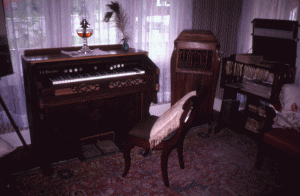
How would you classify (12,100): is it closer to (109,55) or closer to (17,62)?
(17,62)

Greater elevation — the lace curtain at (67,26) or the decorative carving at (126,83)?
the lace curtain at (67,26)

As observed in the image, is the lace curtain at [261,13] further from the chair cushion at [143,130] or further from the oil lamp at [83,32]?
the oil lamp at [83,32]

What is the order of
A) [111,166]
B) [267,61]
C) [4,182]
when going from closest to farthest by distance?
[4,182] < [111,166] < [267,61]

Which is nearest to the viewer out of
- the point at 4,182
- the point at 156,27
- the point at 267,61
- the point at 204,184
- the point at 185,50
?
the point at 4,182

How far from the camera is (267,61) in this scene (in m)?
3.20

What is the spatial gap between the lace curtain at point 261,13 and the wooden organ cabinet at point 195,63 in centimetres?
77

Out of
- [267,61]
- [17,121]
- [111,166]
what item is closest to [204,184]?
[111,166]

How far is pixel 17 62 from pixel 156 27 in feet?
7.16

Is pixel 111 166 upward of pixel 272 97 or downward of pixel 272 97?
downward

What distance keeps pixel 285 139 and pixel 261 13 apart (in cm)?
248

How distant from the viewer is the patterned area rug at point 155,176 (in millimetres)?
2518

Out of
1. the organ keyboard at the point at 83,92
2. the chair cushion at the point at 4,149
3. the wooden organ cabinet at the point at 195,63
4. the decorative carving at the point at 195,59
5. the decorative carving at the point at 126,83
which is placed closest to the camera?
the chair cushion at the point at 4,149

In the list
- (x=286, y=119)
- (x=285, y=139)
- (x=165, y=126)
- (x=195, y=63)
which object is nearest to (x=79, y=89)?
(x=165, y=126)

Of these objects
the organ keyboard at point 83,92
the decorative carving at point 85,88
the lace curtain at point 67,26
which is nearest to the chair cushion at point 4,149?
the organ keyboard at point 83,92
